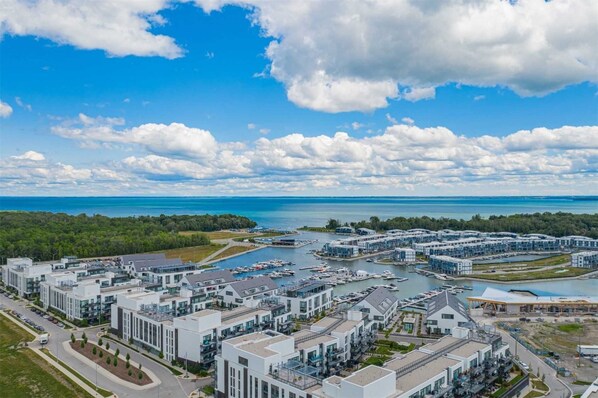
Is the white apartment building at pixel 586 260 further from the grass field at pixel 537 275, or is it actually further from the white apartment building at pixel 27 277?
the white apartment building at pixel 27 277

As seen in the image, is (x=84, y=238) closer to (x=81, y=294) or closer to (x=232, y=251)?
(x=232, y=251)

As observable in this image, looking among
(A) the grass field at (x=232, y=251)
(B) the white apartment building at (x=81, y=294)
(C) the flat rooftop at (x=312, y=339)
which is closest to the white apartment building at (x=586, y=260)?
(A) the grass field at (x=232, y=251)

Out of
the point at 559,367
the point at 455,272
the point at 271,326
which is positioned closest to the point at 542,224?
the point at 455,272

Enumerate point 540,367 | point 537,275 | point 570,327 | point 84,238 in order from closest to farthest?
point 540,367, point 570,327, point 537,275, point 84,238

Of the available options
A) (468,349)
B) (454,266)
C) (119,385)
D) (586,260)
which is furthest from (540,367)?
(586,260)

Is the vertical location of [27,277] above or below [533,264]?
above

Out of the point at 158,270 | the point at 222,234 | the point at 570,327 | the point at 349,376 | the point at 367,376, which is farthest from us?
the point at 222,234

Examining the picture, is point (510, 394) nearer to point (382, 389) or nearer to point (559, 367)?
point (559, 367)
